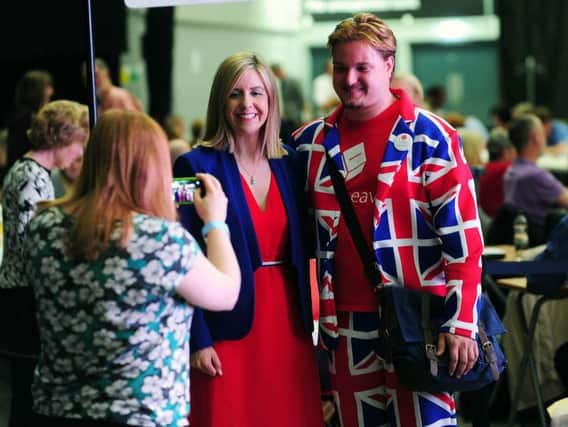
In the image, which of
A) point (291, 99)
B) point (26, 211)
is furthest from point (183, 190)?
point (291, 99)

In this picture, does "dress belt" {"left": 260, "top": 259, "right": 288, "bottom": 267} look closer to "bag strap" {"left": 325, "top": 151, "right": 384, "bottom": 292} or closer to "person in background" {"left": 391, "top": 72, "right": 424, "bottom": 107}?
"bag strap" {"left": 325, "top": 151, "right": 384, "bottom": 292}

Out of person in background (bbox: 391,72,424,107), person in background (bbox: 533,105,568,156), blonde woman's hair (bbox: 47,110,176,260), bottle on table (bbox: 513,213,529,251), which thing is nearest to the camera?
blonde woman's hair (bbox: 47,110,176,260)

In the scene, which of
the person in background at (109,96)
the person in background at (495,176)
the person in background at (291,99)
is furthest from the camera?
the person in background at (291,99)

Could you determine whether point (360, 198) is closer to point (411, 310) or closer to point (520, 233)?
point (411, 310)

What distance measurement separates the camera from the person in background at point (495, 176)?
26.3 feet

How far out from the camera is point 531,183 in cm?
702

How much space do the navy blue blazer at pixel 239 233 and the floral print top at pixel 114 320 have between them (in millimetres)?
664

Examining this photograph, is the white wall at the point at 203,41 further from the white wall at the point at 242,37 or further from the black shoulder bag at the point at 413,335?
the black shoulder bag at the point at 413,335

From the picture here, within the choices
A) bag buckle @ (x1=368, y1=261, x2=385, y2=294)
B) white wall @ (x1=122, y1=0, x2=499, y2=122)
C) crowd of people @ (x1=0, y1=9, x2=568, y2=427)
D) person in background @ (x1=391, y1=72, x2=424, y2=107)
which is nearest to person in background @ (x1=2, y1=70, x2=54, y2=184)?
person in background @ (x1=391, y1=72, x2=424, y2=107)

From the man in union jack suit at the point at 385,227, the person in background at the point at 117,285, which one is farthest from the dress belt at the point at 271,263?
the person in background at the point at 117,285

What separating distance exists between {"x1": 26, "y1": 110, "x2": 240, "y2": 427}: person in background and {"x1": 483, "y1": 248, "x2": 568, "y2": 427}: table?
7.69 ft

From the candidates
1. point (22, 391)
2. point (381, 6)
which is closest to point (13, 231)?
point (22, 391)

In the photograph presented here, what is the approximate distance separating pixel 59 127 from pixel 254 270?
1.44 meters

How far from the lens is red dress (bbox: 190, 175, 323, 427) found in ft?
11.1
